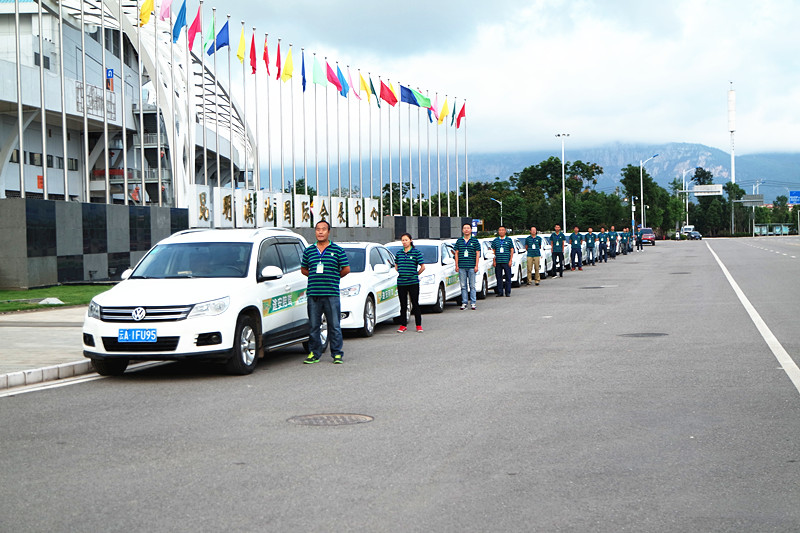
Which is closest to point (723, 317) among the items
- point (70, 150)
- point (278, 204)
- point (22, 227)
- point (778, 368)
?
point (778, 368)

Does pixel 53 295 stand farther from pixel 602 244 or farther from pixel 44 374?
pixel 602 244

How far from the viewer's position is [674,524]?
4941 millimetres

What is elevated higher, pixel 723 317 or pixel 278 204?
pixel 278 204

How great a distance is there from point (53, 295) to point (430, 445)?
62.0 ft

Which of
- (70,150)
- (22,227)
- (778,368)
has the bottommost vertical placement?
(778,368)

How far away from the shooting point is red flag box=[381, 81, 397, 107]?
4844 centimetres

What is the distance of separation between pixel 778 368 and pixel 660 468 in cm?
520

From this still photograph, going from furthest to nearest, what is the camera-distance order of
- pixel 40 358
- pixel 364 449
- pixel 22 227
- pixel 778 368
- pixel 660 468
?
1. pixel 22 227
2. pixel 40 358
3. pixel 778 368
4. pixel 364 449
5. pixel 660 468

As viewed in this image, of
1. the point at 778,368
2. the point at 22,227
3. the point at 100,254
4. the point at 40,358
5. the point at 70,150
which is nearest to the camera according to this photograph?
the point at 778,368

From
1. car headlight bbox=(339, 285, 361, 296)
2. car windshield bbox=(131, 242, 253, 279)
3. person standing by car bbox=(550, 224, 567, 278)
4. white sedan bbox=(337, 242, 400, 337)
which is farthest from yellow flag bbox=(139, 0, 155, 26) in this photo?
car windshield bbox=(131, 242, 253, 279)

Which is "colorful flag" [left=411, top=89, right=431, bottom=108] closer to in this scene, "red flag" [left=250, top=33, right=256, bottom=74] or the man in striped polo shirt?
"red flag" [left=250, top=33, right=256, bottom=74]

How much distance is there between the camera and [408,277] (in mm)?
16516

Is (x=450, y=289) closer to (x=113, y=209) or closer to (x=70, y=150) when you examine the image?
(x=113, y=209)

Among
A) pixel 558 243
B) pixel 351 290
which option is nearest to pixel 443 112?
pixel 558 243
